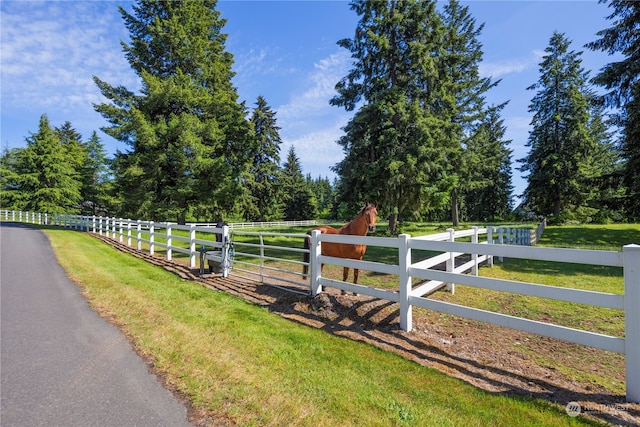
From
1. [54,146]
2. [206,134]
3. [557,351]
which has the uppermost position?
[54,146]

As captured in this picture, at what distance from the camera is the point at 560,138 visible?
2969 cm

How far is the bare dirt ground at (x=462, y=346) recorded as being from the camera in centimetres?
294

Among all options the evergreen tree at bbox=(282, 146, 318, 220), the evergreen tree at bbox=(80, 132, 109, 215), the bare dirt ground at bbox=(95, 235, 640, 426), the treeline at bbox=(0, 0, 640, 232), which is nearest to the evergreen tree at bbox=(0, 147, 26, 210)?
the evergreen tree at bbox=(80, 132, 109, 215)

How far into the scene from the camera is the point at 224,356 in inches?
142

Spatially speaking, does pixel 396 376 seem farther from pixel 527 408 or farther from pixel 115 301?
pixel 115 301

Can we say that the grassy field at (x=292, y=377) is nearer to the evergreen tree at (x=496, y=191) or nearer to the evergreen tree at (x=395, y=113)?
the evergreen tree at (x=395, y=113)

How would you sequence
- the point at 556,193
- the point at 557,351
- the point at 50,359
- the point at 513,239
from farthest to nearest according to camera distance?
1. the point at 556,193
2. the point at 513,239
3. the point at 557,351
4. the point at 50,359

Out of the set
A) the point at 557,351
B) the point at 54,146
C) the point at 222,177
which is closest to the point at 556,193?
the point at 222,177

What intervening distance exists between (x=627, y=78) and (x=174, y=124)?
23318 mm

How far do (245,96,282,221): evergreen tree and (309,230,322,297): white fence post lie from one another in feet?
128

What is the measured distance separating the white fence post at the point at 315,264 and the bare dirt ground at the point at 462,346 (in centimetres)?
24

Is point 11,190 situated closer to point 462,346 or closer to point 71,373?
point 71,373

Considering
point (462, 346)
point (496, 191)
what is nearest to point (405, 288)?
point (462, 346)

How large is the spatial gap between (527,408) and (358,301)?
2.96 m
